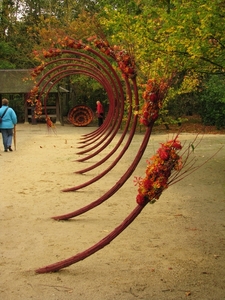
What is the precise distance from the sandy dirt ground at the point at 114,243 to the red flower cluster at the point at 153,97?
1503 millimetres

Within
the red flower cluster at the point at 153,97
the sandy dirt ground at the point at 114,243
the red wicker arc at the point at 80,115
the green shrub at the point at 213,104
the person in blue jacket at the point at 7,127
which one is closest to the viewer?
the sandy dirt ground at the point at 114,243

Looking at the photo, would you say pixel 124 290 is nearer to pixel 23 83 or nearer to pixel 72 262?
pixel 72 262

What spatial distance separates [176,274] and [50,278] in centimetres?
119

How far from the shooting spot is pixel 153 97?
5551mm

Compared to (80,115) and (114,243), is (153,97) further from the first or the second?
(80,115)

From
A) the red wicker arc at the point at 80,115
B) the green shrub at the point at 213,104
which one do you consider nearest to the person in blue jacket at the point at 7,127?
the green shrub at the point at 213,104

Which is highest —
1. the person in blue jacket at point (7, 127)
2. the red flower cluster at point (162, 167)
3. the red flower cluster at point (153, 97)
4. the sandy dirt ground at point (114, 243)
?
the red flower cluster at point (153, 97)

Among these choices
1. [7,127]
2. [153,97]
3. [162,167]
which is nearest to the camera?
[162,167]

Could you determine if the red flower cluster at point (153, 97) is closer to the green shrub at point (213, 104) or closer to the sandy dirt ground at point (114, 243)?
the sandy dirt ground at point (114, 243)

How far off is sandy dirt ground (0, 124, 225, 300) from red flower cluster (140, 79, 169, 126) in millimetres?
1503

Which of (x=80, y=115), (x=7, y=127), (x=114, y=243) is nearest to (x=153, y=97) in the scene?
(x=114, y=243)

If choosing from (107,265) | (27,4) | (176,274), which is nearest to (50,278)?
(107,265)

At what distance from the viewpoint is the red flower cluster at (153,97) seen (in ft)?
18.2

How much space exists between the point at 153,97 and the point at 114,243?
6.28ft
